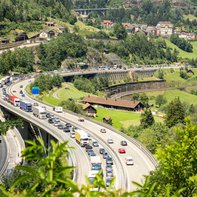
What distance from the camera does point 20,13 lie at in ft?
393

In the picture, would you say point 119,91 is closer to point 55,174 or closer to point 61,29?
point 61,29

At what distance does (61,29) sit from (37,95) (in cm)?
5697

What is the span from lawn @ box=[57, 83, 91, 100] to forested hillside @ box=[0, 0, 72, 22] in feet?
111

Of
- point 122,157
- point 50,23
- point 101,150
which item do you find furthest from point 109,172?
point 50,23

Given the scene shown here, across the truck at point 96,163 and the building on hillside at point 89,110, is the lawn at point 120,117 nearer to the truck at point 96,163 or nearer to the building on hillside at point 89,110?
the building on hillside at point 89,110

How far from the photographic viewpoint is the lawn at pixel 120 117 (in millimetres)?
64675

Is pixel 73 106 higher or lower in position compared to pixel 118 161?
lower

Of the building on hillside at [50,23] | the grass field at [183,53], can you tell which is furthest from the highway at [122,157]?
the grass field at [183,53]

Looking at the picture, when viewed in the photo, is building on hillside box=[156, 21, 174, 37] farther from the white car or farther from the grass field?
the white car

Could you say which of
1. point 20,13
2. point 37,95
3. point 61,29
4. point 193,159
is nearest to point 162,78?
point 61,29

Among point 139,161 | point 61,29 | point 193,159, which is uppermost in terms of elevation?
point 193,159

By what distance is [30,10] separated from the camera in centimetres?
12762

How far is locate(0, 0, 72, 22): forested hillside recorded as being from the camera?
386ft

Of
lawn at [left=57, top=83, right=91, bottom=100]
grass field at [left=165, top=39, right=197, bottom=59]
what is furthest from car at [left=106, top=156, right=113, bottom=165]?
grass field at [left=165, top=39, right=197, bottom=59]
